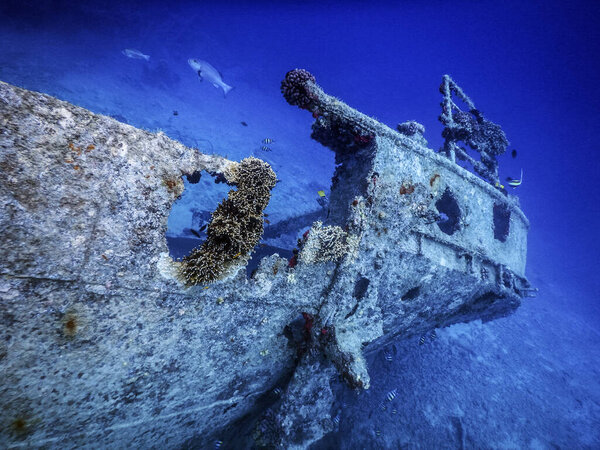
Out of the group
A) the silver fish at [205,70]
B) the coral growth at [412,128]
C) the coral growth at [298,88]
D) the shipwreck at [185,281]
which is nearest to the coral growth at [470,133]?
the coral growth at [412,128]

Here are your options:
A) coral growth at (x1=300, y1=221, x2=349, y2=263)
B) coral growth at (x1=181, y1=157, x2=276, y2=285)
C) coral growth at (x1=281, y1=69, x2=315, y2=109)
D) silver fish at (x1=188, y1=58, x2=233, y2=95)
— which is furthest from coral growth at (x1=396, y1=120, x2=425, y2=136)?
silver fish at (x1=188, y1=58, x2=233, y2=95)

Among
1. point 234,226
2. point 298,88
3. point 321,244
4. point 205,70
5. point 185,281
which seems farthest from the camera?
point 205,70

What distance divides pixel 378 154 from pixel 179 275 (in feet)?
12.5

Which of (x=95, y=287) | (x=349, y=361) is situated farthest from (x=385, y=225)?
(x=95, y=287)

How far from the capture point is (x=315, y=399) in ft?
15.1

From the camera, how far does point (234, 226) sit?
2912 mm

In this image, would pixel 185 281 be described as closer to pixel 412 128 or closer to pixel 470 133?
pixel 412 128

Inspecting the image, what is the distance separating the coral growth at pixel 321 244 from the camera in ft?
13.3

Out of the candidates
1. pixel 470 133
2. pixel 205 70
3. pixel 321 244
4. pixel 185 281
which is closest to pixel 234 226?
pixel 185 281

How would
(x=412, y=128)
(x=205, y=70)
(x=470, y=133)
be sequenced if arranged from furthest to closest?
(x=205, y=70) → (x=470, y=133) → (x=412, y=128)

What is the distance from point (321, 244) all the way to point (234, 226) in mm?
1682

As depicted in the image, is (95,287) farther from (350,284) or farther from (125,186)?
(350,284)

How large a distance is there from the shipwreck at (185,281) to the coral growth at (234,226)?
18 millimetres

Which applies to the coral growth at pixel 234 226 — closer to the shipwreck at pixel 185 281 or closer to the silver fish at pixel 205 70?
the shipwreck at pixel 185 281
